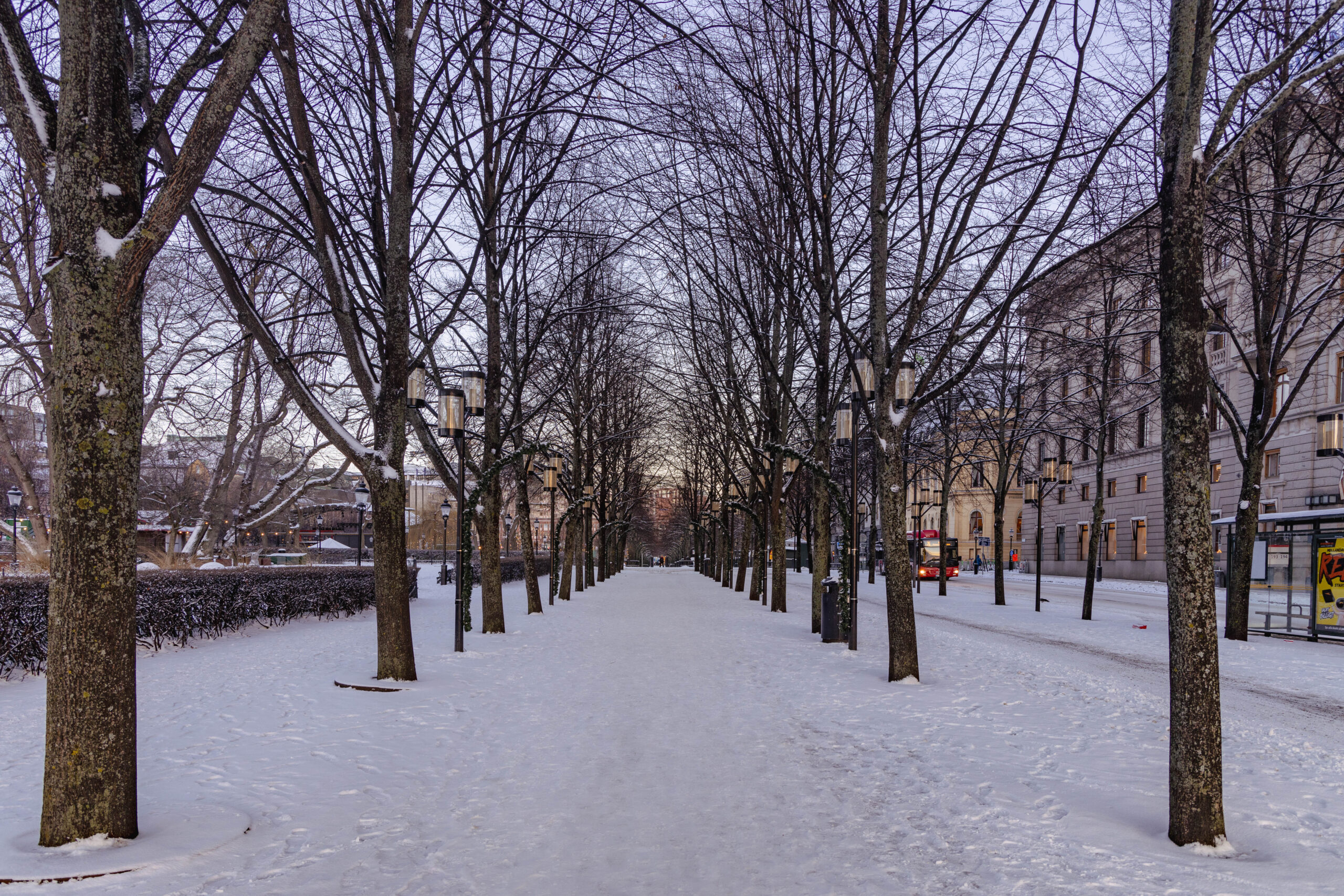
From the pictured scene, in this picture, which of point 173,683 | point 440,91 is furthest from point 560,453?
point 173,683

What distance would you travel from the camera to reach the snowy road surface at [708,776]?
4488 mm

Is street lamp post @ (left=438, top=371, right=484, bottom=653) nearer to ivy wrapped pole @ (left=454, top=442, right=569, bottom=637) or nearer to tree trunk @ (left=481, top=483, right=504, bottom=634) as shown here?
ivy wrapped pole @ (left=454, top=442, right=569, bottom=637)

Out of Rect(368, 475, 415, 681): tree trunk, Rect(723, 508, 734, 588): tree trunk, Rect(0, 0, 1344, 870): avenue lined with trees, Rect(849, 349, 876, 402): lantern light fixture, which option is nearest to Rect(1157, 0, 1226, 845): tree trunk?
Rect(0, 0, 1344, 870): avenue lined with trees

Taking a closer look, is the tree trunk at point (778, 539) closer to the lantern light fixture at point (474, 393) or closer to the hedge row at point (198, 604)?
the lantern light fixture at point (474, 393)

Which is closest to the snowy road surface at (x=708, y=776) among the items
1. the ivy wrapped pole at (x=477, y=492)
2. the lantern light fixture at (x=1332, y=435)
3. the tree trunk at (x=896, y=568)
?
the tree trunk at (x=896, y=568)

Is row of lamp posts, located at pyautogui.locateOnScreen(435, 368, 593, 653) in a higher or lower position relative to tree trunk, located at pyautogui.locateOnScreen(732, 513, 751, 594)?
higher

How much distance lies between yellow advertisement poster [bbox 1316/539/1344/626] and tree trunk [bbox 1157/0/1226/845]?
16.1 metres

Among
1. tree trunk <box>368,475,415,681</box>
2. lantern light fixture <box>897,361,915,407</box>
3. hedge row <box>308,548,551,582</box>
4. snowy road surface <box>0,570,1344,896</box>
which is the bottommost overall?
hedge row <box>308,548,551,582</box>

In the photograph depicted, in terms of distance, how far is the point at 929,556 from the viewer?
56.6 metres

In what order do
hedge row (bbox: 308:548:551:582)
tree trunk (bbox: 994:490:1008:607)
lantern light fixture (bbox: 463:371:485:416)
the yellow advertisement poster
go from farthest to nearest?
hedge row (bbox: 308:548:551:582)
tree trunk (bbox: 994:490:1008:607)
the yellow advertisement poster
lantern light fixture (bbox: 463:371:485:416)

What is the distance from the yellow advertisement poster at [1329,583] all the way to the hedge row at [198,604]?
20.8 m

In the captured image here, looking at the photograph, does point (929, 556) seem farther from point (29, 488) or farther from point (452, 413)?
point (452, 413)

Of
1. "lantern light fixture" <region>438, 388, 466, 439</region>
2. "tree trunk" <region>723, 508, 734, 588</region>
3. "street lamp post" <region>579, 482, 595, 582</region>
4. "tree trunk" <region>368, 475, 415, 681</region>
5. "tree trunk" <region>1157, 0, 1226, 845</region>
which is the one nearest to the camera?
"tree trunk" <region>1157, 0, 1226, 845</region>

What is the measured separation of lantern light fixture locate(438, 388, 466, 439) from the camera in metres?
13.1
